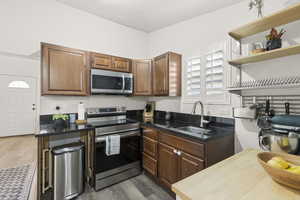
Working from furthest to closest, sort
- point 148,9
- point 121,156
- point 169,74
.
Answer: point 169,74 < point 148,9 < point 121,156

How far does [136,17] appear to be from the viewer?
8.48ft

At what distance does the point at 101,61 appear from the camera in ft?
7.64

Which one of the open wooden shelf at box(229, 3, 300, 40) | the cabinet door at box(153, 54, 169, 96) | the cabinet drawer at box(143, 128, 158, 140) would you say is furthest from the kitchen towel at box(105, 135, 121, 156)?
the open wooden shelf at box(229, 3, 300, 40)

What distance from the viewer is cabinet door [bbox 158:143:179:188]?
1791 millimetres

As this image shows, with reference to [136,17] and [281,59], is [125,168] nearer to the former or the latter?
[281,59]

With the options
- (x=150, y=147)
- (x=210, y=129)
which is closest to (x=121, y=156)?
(x=150, y=147)

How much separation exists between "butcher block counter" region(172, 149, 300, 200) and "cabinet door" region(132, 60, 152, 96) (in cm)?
198

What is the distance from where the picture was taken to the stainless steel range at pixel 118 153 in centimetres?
198

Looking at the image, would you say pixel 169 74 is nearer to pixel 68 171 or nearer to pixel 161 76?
pixel 161 76

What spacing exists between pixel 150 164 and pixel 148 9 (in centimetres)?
247

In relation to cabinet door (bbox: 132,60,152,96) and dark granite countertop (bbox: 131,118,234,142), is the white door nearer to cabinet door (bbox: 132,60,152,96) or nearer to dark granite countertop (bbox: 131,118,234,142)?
cabinet door (bbox: 132,60,152,96)

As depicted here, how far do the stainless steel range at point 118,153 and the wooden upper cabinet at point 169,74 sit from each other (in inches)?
31.3

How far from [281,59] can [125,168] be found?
244 centimetres

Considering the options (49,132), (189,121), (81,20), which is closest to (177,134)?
(189,121)
